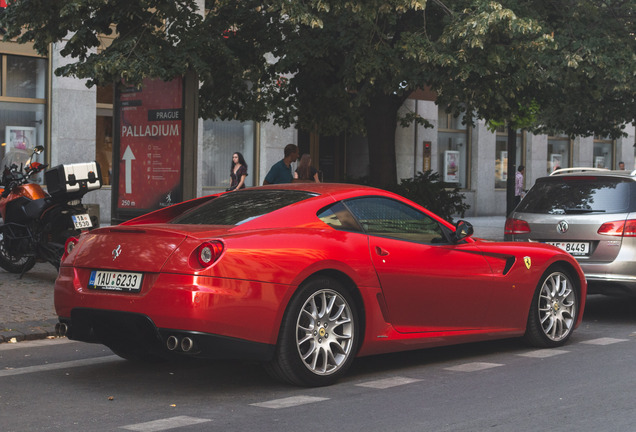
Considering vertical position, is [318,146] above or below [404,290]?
above

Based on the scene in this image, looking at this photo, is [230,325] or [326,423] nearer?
[326,423]

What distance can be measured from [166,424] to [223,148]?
1954cm

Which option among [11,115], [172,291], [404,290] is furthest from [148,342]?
[11,115]

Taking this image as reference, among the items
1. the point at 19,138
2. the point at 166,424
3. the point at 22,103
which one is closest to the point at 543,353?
the point at 166,424

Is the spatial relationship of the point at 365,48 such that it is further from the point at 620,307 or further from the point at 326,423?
the point at 326,423

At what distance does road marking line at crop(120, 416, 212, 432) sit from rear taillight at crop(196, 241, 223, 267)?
0.95 m

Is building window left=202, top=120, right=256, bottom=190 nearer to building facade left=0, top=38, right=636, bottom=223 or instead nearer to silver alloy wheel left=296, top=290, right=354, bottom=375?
building facade left=0, top=38, right=636, bottom=223

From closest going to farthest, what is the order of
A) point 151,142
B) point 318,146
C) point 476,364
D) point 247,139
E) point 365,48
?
point 476,364 → point 151,142 → point 365,48 → point 247,139 → point 318,146

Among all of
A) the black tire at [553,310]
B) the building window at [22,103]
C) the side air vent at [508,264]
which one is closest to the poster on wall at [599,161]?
the building window at [22,103]

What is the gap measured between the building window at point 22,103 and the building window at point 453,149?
13797mm

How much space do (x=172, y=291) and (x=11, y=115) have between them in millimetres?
15939

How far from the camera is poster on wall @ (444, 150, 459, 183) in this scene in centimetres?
3127

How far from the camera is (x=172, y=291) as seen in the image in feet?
19.3

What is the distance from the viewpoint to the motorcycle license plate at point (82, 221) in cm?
1175
